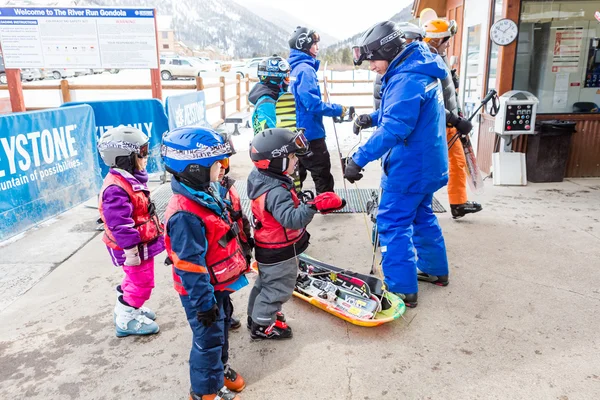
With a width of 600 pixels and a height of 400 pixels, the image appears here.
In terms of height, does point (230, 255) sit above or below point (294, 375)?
above

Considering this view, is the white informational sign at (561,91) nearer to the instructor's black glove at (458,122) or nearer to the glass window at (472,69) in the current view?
the glass window at (472,69)

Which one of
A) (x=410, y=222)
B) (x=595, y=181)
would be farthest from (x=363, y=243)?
(x=595, y=181)

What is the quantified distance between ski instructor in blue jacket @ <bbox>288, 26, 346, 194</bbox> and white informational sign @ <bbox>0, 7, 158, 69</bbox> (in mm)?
3328

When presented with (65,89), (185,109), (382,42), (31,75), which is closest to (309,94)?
(382,42)

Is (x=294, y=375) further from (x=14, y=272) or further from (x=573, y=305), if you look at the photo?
(x=14, y=272)

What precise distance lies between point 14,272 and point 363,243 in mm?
3453

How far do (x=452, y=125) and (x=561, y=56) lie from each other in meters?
3.97

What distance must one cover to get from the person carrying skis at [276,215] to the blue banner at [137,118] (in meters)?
4.73

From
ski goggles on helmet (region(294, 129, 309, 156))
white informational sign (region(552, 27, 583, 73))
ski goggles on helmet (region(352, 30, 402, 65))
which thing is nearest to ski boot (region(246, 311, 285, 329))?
ski goggles on helmet (region(294, 129, 309, 156))

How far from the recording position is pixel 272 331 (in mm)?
3227

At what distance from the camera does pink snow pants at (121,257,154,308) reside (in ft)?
10.7

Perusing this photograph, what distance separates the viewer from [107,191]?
10.1 feet

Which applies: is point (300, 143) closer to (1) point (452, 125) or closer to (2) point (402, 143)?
(2) point (402, 143)

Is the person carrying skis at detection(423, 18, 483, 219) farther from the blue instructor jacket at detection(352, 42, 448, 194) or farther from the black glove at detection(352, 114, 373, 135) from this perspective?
the blue instructor jacket at detection(352, 42, 448, 194)
